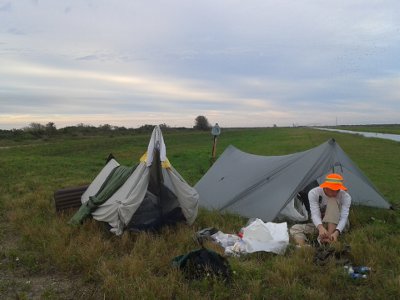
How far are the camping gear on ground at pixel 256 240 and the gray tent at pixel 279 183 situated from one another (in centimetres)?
103

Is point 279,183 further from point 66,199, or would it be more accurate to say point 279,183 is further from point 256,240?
point 66,199

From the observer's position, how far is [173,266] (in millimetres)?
4598

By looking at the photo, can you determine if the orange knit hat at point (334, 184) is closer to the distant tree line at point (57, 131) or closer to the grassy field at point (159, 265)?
the grassy field at point (159, 265)

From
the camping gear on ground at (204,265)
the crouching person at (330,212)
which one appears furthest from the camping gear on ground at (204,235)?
the crouching person at (330,212)

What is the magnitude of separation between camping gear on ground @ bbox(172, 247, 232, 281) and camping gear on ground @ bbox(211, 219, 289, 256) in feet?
2.43

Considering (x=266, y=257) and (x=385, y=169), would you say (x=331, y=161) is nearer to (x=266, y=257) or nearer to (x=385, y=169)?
(x=266, y=257)

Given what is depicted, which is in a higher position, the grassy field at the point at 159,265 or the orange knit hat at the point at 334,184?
the orange knit hat at the point at 334,184

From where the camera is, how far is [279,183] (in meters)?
7.28

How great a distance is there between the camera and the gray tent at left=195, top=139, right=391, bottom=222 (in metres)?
7.01

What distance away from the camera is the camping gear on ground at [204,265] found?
4.39 metres

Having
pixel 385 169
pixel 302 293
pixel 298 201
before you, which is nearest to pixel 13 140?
pixel 385 169

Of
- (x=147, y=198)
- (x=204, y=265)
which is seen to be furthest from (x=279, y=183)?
(x=204, y=265)

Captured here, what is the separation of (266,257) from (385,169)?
12.0m

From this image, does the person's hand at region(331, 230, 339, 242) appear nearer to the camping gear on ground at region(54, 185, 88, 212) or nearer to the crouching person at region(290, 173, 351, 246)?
the crouching person at region(290, 173, 351, 246)
